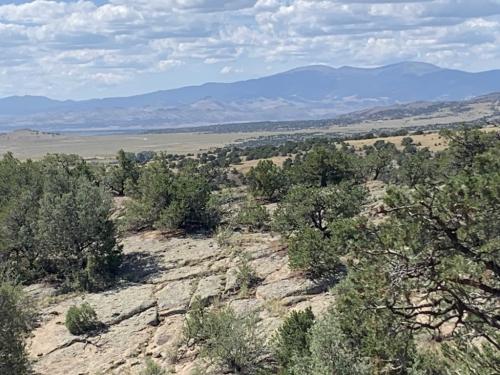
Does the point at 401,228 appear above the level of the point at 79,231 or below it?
above

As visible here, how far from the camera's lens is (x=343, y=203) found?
2530 centimetres

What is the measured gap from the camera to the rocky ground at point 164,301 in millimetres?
19688

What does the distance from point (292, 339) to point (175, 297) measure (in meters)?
7.87

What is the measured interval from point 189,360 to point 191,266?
25.0ft

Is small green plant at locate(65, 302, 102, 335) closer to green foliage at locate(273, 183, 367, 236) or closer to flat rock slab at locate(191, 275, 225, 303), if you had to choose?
flat rock slab at locate(191, 275, 225, 303)

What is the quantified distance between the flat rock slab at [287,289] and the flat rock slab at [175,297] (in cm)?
282

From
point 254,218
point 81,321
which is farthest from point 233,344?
point 254,218

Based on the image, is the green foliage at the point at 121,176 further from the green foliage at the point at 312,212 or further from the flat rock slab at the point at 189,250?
the green foliage at the point at 312,212

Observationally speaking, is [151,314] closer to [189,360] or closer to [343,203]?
[189,360]

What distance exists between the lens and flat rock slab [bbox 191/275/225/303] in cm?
2270

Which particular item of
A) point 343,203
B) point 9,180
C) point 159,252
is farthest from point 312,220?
point 9,180

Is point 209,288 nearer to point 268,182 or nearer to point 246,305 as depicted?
point 246,305

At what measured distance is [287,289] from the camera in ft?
72.5

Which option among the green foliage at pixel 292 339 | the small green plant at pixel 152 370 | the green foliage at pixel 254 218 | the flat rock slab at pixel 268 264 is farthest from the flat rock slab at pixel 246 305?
the green foliage at pixel 254 218
